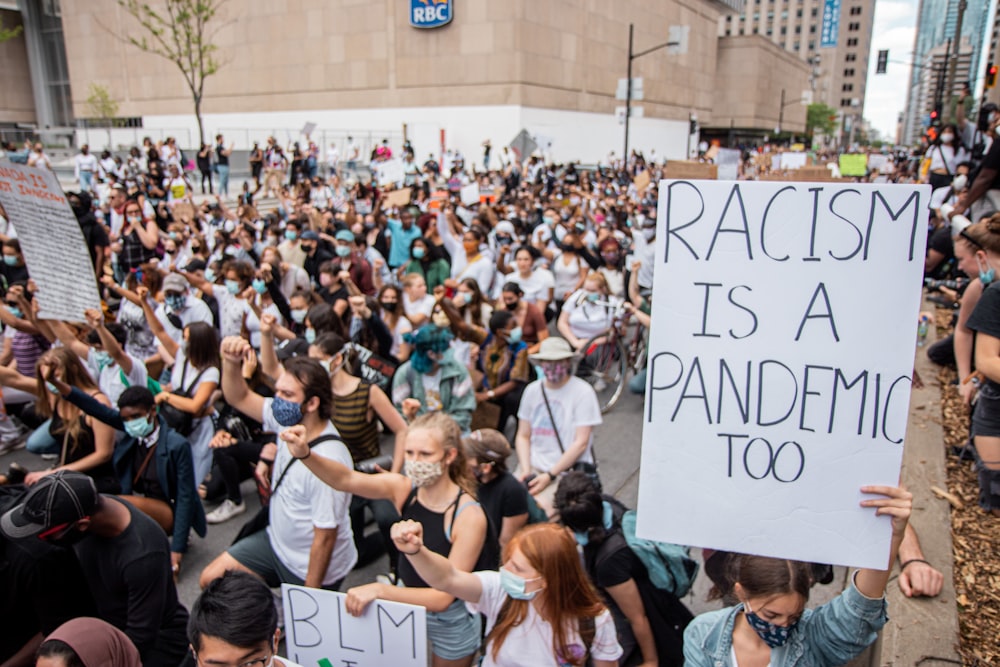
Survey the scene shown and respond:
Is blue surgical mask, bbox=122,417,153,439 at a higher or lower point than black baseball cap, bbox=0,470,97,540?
lower

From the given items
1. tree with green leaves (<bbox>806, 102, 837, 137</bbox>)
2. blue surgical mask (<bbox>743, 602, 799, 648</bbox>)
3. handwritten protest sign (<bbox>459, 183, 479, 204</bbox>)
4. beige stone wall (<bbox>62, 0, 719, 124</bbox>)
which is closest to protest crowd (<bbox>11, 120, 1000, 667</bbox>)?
blue surgical mask (<bbox>743, 602, 799, 648</bbox>)

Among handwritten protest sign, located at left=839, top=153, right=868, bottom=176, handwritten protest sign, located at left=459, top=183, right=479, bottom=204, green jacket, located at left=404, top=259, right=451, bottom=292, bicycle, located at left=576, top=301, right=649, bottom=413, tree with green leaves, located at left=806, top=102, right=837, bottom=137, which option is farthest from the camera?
tree with green leaves, located at left=806, top=102, right=837, bottom=137

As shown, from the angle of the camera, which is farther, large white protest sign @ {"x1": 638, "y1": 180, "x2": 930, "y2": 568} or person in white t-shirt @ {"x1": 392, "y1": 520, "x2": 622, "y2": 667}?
person in white t-shirt @ {"x1": 392, "y1": 520, "x2": 622, "y2": 667}

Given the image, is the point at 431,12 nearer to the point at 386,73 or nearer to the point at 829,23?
the point at 386,73

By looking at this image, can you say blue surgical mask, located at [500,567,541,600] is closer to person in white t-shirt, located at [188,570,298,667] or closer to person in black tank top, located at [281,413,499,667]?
Result: person in black tank top, located at [281,413,499,667]

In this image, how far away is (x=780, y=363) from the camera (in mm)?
2072

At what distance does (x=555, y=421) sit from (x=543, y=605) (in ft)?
6.68

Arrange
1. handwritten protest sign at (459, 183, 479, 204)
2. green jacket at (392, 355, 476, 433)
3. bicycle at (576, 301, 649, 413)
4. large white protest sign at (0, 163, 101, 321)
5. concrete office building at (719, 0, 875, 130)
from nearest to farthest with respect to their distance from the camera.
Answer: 1. green jacket at (392, 355, 476, 433)
2. large white protest sign at (0, 163, 101, 321)
3. bicycle at (576, 301, 649, 413)
4. handwritten protest sign at (459, 183, 479, 204)
5. concrete office building at (719, 0, 875, 130)

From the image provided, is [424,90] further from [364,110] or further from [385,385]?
[385,385]

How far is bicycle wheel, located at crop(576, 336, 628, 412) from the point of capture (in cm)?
767

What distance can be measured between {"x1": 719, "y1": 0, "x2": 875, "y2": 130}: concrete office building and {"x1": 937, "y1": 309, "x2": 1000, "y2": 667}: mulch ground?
434 ft

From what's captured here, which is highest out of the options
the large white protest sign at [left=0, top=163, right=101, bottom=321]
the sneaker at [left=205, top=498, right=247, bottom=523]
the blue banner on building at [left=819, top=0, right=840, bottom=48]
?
the blue banner on building at [left=819, top=0, right=840, bottom=48]

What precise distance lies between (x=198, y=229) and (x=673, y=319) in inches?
429

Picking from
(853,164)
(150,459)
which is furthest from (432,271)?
(853,164)
